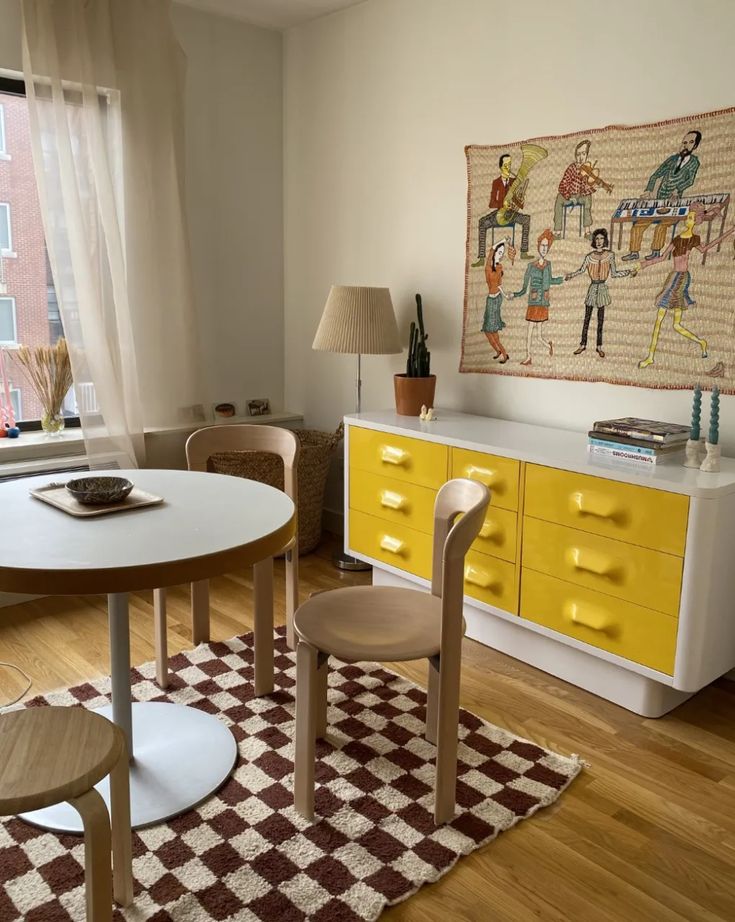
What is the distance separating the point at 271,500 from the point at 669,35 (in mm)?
1925

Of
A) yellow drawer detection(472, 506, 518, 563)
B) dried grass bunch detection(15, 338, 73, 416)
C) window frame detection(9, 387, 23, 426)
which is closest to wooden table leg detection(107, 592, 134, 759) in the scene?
yellow drawer detection(472, 506, 518, 563)

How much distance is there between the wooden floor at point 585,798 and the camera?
1723 millimetres

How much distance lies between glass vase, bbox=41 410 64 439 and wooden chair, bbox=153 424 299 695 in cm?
107

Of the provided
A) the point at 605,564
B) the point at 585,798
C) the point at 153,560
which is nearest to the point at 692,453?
the point at 605,564

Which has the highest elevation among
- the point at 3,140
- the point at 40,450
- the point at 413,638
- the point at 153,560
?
the point at 3,140

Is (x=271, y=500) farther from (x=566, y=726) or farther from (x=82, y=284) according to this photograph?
(x=82, y=284)

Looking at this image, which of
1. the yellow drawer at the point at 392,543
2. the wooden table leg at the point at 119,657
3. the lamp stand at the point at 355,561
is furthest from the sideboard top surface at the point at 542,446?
the wooden table leg at the point at 119,657

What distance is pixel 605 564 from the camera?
2.44 meters

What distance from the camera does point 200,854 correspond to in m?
1.84

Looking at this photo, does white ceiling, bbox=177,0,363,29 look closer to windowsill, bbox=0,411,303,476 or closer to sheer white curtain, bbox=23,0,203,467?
sheer white curtain, bbox=23,0,203,467

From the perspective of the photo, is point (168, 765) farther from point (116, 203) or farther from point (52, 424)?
point (116, 203)

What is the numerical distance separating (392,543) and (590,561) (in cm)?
91

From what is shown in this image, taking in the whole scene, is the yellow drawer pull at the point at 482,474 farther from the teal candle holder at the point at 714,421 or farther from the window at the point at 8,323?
the window at the point at 8,323

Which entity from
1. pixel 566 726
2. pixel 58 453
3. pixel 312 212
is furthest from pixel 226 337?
pixel 566 726
